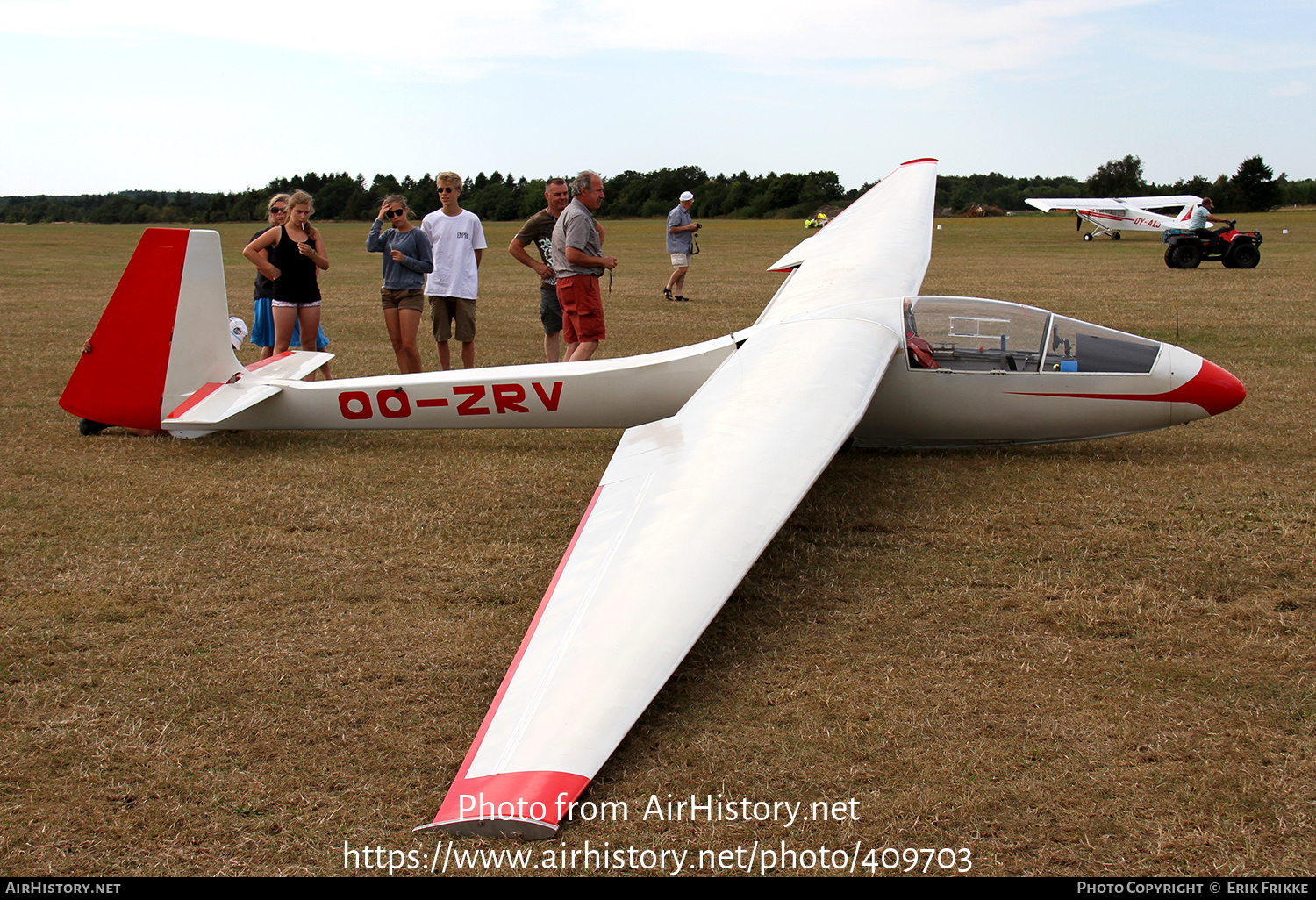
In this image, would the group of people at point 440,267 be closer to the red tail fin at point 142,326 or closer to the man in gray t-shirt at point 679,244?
the red tail fin at point 142,326

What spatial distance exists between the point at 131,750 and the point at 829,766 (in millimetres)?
2444

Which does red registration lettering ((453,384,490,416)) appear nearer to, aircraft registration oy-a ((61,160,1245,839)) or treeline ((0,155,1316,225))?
aircraft registration oy-a ((61,160,1245,839))

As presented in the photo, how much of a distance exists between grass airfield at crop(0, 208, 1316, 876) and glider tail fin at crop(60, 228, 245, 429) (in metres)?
0.36

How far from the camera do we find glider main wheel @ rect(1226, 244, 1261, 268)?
875 inches

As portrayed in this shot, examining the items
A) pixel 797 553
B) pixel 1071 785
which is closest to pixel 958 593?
pixel 797 553

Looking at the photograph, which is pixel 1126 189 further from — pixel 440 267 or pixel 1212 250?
pixel 440 267

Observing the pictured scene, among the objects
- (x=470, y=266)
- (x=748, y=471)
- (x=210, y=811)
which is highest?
(x=470, y=266)

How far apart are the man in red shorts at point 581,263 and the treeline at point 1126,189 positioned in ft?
168

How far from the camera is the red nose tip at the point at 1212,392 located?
21.7 feet

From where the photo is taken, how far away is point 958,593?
4.62 meters

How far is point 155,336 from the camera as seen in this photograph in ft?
23.4

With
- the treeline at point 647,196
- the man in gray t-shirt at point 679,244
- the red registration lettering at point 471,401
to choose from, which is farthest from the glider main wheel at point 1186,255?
the treeline at point 647,196

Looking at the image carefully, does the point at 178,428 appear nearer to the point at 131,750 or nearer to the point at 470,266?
the point at 470,266

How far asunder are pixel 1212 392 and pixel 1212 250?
62.6 feet
